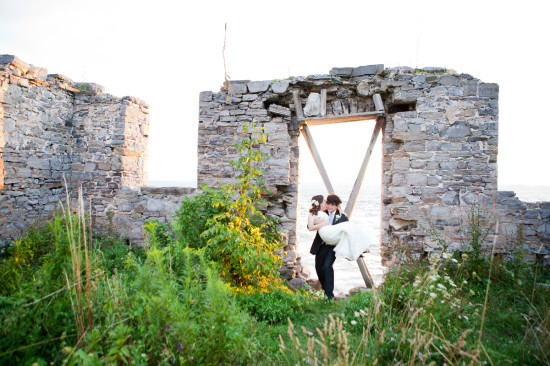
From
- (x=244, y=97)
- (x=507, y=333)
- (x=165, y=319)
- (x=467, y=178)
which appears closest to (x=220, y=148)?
(x=244, y=97)

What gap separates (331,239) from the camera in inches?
183

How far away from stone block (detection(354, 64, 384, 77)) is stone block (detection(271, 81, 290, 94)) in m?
1.26

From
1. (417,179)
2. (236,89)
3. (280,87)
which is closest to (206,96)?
(236,89)

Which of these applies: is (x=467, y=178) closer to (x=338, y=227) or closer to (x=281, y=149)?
(x=338, y=227)

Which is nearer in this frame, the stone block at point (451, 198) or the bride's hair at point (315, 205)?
the bride's hair at point (315, 205)

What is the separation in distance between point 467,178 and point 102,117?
761 cm

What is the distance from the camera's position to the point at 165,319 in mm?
2143

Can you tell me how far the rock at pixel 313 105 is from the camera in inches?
223

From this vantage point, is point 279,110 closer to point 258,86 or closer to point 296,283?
point 258,86

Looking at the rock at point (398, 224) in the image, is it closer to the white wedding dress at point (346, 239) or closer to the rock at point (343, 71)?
the white wedding dress at point (346, 239)

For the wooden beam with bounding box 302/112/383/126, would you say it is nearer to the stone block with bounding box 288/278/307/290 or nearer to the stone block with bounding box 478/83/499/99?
the stone block with bounding box 478/83/499/99

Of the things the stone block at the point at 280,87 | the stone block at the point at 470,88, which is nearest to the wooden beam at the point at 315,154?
the stone block at the point at 280,87

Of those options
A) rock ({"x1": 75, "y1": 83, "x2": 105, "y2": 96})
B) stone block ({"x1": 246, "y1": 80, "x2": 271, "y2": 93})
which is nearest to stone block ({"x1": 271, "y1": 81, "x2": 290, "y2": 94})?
stone block ({"x1": 246, "y1": 80, "x2": 271, "y2": 93})

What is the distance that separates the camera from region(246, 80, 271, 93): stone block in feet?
18.7
